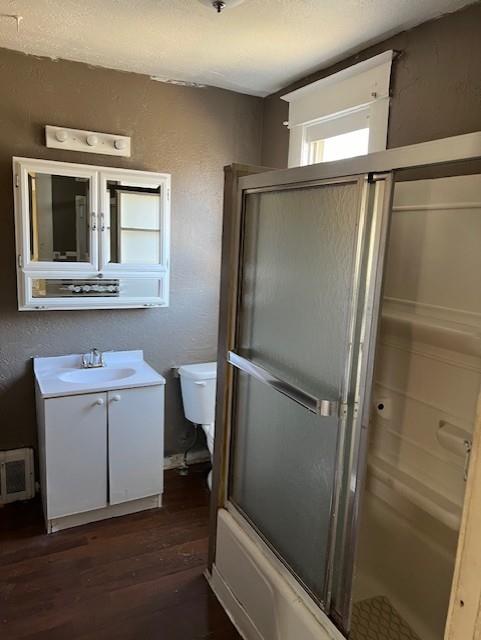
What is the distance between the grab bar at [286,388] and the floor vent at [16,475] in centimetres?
146

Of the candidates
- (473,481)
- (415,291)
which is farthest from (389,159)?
(473,481)

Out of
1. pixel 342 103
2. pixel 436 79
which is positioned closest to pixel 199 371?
pixel 342 103

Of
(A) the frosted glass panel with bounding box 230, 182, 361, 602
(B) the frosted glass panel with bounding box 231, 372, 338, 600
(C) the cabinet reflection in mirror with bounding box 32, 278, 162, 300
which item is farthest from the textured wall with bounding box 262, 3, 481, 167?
(C) the cabinet reflection in mirror with bounding box 32, 278, 162, 300

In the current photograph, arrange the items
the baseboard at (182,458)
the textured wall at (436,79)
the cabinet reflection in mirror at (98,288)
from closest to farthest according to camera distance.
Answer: the textured wall at (436,79)
the cabinet reflection in mirror at (98,288)
the baseboard at (182,458)

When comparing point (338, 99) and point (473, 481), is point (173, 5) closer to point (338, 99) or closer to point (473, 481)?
point (338, 99)

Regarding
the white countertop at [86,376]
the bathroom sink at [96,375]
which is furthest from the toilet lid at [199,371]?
the bathroom sink at [96,375]

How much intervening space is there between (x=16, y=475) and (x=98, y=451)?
0.55 meters

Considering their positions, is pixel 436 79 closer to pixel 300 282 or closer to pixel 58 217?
pixel 300 282

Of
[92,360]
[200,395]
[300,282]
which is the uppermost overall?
[300,282]

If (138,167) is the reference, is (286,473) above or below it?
below

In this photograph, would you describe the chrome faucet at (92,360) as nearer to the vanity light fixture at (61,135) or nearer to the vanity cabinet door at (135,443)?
the vanity cabinet door at (135,443)

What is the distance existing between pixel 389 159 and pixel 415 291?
62 cm

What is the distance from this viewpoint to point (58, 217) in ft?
7.93

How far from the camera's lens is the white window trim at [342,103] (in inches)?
79.0
